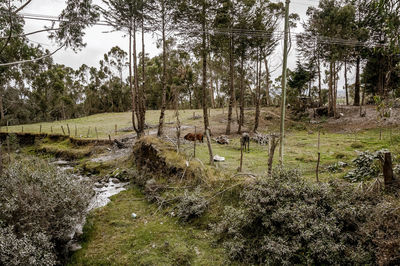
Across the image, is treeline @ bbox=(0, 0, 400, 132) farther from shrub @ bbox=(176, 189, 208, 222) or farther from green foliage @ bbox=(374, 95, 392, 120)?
shrub @ bbox=(176, 189, 208, 222)

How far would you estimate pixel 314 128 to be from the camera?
20453 millimetres

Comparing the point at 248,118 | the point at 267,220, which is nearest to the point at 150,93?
the point at 248,118

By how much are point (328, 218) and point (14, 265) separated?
21.6ft

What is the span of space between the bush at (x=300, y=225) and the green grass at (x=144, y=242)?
0.64m

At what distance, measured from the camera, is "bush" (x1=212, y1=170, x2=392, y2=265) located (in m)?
4.09

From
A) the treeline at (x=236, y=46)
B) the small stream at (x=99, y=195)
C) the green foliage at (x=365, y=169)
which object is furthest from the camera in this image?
the treeline at (x=236, y=46)

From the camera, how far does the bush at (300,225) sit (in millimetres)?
4094

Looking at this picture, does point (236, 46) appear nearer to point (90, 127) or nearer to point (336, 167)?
point (336, 167)

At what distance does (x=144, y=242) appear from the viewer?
6070mm

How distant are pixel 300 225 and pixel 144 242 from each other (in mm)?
4105

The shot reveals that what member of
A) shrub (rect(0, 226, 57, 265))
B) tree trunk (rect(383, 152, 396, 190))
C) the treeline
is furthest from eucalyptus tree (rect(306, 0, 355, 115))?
shrub (rect(0, 226, 57, 265))

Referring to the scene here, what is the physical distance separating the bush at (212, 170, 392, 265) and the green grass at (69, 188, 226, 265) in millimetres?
643

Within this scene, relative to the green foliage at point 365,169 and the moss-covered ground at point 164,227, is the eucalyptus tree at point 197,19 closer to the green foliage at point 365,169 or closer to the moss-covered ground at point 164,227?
the moss-covered ground at point 164,227

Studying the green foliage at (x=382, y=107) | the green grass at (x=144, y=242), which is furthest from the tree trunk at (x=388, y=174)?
the green grass at (x=144, y=242)
